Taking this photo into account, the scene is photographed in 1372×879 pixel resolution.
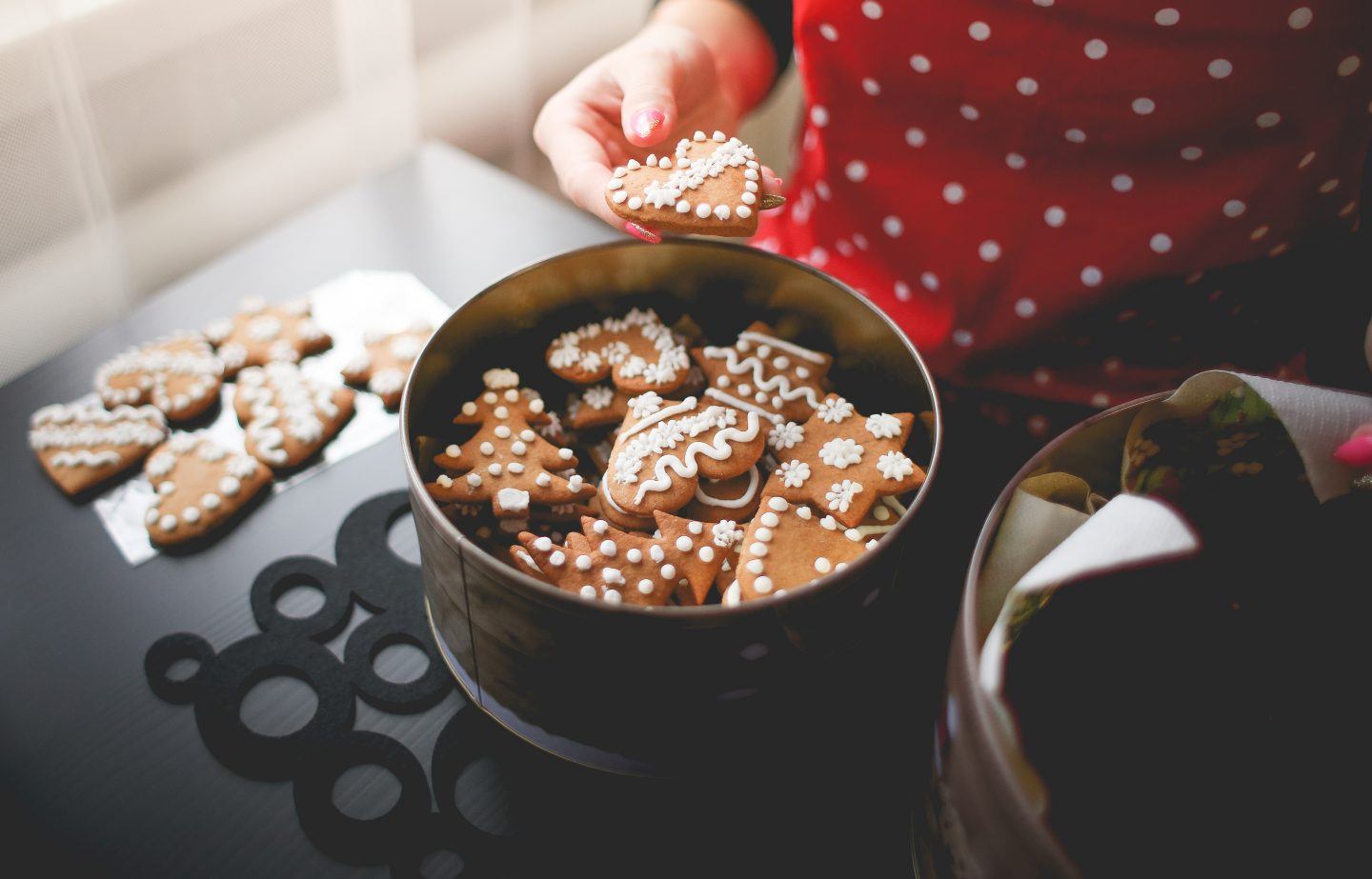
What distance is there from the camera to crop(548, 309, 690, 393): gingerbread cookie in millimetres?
693

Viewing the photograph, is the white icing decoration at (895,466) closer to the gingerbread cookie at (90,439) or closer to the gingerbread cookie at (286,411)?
the gingerbread cookie at (286,411)

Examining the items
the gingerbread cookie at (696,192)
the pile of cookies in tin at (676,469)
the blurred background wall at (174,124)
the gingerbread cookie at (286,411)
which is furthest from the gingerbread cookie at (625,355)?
the blurred background wall at (174,124)

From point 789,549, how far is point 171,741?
0.40 metres

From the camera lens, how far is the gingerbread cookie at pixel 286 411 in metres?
0.76

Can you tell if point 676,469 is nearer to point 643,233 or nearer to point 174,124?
point 643,233

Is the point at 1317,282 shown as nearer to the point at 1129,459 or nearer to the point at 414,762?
the point at 1129,459

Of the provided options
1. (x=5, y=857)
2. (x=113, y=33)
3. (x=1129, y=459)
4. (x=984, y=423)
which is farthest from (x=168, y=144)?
(x=1129, y=459)

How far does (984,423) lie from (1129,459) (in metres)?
0.36

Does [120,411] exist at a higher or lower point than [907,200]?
lower

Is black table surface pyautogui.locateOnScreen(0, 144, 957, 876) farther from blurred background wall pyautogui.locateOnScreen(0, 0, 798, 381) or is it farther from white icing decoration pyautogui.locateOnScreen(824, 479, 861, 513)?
blurred background wall pyautogui.locateOnScreen(0, 0, 798, 381)

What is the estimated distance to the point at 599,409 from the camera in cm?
72

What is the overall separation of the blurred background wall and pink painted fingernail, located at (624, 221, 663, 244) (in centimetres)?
69

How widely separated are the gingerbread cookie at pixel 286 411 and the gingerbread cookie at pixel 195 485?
20mm

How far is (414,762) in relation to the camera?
0.58 meters
